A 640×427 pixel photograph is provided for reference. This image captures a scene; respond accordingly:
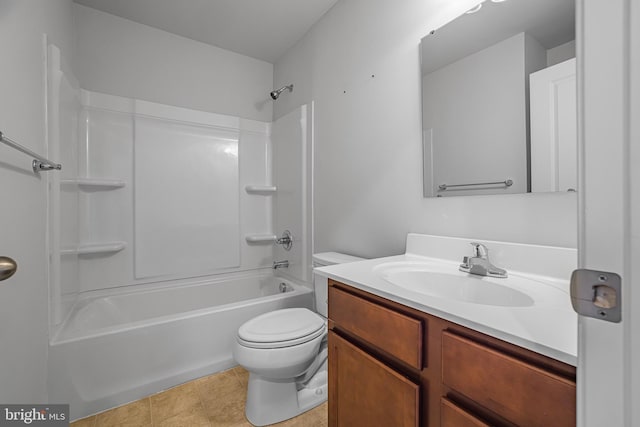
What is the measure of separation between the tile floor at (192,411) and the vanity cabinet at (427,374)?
65 cm

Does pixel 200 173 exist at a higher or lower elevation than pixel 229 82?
lower

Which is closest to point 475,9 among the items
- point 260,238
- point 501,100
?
point 501,100

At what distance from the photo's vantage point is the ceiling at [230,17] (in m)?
1.86

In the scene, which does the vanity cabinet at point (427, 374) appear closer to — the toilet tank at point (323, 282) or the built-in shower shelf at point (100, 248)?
the toilet tank at point (323, 282)

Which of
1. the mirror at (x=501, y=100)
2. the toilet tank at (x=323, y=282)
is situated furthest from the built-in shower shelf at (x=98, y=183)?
the mirror at (x=501, y=100)

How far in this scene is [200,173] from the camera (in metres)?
2.32

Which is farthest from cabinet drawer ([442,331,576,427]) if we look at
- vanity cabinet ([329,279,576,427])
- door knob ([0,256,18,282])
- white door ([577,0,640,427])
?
door knob ([0,256,18,282])

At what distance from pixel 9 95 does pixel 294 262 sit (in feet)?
6.01

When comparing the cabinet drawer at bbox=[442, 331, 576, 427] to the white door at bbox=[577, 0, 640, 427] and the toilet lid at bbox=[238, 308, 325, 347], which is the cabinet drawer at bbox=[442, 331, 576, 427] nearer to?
the white door at bbox=[577, 0, 640, 427]

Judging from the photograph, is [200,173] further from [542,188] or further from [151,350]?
[542,188]

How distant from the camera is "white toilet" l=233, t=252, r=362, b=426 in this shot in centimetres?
125

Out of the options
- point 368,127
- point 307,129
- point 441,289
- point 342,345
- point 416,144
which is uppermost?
point 307,129

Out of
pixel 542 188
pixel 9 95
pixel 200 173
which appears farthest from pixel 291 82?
pixel 542 188

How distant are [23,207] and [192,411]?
1.22 meters
